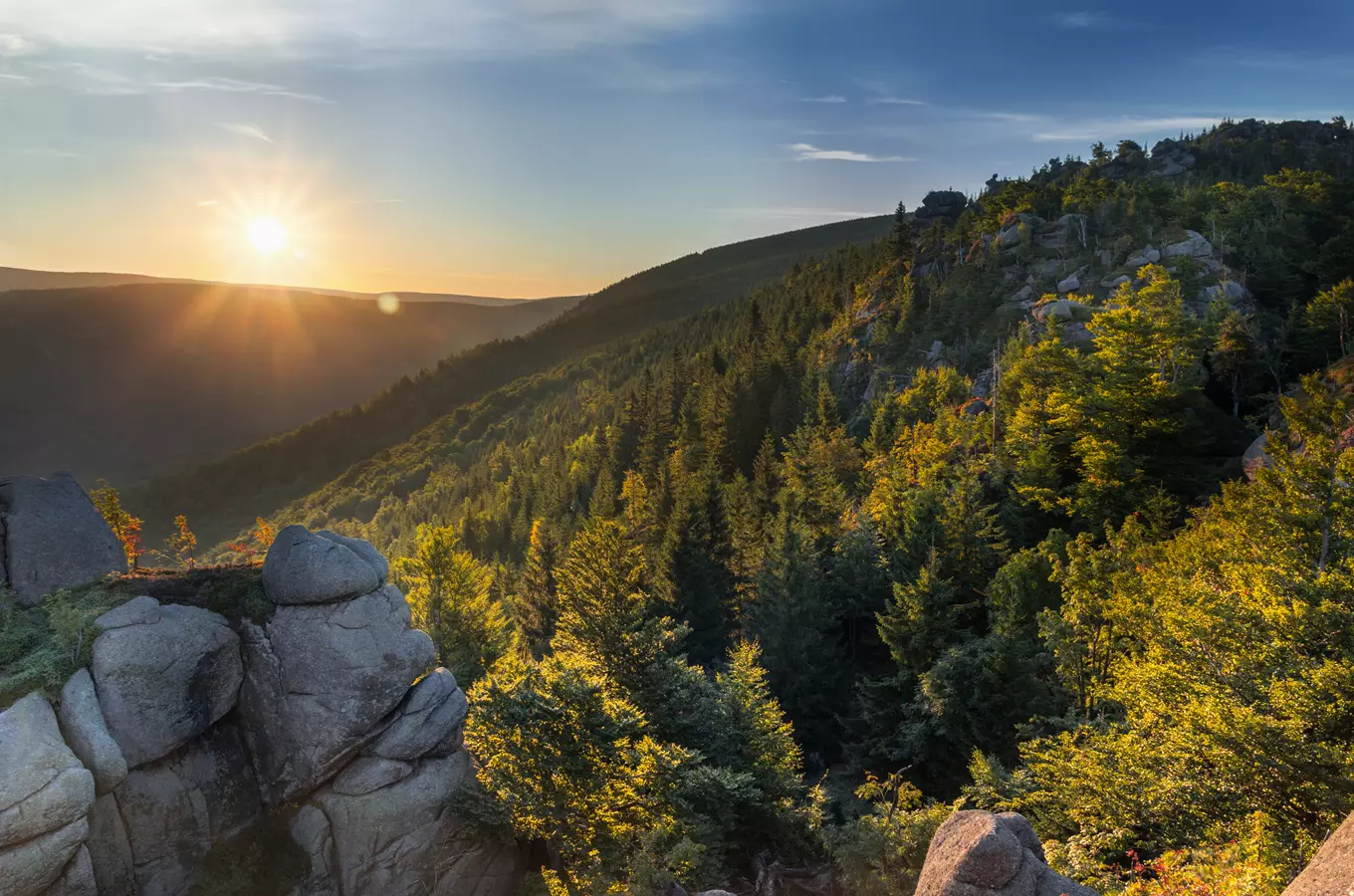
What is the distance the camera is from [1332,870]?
10047 millimetres

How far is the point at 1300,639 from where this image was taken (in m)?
17.7

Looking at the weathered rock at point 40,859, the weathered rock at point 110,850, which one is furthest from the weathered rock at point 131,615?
the weathered rock at point 40,859

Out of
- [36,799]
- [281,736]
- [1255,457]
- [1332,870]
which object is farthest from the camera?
[1255,457]

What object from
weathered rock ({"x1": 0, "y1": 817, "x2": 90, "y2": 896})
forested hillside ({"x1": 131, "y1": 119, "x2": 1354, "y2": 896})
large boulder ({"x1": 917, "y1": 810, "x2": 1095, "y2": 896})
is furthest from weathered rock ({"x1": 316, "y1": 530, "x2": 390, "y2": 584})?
large boulder ({"x1": 917, "y1": 810, "x2": 1095, "y2": 896})

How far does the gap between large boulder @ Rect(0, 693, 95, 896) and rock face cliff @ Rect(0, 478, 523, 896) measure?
1.94 ft

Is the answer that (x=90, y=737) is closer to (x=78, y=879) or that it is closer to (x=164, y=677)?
(x=164, y=677)

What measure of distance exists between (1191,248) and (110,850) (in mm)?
97430

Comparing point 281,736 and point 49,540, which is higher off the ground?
point 49,540

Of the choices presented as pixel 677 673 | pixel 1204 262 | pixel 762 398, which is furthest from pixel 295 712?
pixel 1204 262

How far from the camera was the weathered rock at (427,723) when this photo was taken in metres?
26.4

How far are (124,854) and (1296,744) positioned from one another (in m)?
33.7

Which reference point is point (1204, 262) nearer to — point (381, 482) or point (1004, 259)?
point (1004, 259)

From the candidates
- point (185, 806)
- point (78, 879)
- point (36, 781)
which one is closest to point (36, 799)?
point (36, 781)

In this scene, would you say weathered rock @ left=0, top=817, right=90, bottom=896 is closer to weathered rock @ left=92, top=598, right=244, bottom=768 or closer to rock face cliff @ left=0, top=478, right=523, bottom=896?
rock face cliff @ left=0, top=478, right=523, bottom=896
